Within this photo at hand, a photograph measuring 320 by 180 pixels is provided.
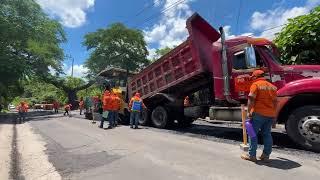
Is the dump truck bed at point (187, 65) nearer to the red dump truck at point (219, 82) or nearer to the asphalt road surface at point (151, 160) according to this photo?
the red dump truck at point (219, 82)

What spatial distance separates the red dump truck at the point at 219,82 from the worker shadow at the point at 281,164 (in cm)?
131

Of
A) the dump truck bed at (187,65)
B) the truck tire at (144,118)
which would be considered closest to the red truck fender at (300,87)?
the dump truck bed at (187,65)

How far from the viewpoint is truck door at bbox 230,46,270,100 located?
9281 mm

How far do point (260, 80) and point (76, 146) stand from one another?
4.86 meters

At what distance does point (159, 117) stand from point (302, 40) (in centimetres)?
530

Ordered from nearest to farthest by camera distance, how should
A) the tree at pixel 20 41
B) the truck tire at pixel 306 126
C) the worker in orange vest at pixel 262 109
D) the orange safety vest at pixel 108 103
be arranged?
the worker in orange vest at pixel 262 109 < the truck tire at pixel 306 126 < the orange safety vest at pixel 108 103 < the tree at pixel 20 41

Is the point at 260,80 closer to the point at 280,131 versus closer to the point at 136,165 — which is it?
the point at 136,165

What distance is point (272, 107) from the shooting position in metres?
6.58

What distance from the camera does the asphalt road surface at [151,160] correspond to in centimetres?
605

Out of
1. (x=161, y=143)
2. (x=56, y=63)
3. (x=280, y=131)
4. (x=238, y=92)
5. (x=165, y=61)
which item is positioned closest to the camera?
(x=161, y=143)

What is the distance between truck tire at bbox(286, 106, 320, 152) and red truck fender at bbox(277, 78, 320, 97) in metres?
0.34

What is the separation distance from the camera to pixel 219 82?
10312 mm

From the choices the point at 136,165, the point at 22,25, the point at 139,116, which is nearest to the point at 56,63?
the point at 22,25

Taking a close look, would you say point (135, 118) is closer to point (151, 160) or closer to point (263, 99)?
point (151, 160)
